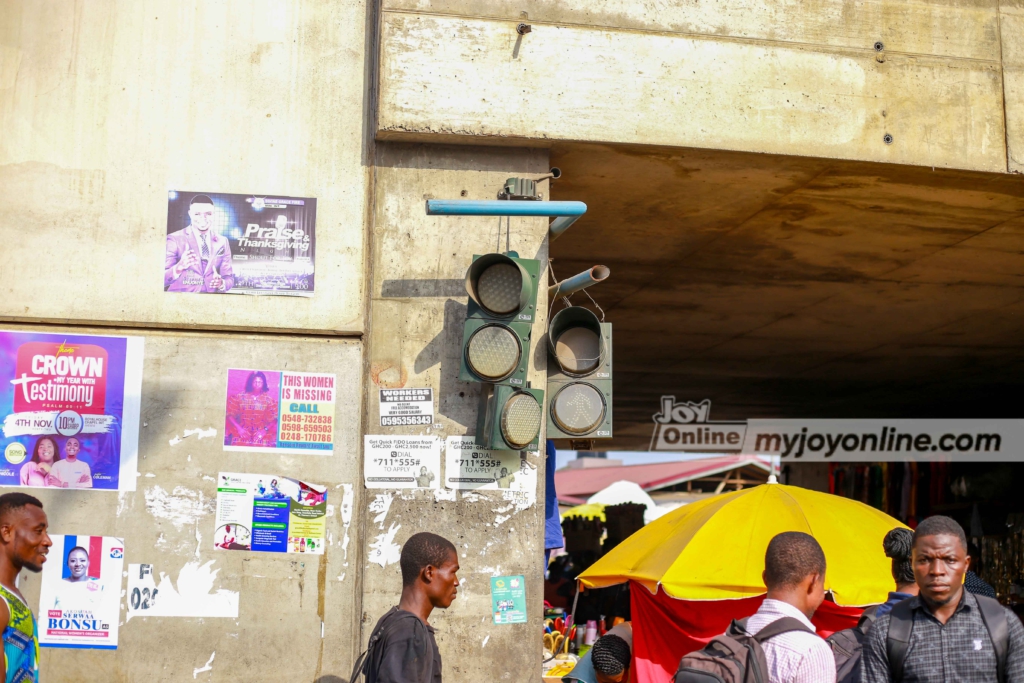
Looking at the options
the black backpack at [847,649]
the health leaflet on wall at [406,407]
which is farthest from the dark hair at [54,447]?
the black backpack at [847,649]

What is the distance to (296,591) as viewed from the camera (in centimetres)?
534

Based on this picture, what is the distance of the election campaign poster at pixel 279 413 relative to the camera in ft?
17.9

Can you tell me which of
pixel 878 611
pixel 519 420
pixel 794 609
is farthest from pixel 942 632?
pixel 519 420

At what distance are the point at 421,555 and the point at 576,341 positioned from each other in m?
1.99

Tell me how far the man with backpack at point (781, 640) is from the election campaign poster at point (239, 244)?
312 centimetres

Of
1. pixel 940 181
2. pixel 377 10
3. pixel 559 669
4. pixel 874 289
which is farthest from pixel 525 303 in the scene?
pixel 874 289

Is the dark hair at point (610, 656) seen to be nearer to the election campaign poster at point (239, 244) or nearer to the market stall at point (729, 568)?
the market stall at point (729, 568)

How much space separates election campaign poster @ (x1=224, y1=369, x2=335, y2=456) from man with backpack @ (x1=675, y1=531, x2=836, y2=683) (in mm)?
2677

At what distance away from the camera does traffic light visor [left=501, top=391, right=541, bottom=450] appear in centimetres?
536

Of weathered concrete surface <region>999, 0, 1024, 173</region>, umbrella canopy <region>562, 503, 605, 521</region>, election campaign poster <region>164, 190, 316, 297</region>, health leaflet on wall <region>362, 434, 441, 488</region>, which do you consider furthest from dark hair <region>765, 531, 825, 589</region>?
umbrella canopy <region>562, 503, 605, 521</region>

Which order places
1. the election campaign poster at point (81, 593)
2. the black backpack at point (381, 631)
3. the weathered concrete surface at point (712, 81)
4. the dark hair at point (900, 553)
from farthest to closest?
1. the weathered concrete surface at point (712, 81)
2. the election campaign poster at point (81, 593)
3. the dark hair at point (900, 553)
4. the black backpack at point (381, 631)

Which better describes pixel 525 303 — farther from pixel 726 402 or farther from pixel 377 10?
pixel 726 402

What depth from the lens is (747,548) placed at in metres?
6.25

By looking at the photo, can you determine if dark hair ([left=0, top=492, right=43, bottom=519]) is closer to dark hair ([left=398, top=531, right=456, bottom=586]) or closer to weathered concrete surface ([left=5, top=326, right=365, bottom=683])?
weathered concrete surface ([left=5, top=326, right=365, bottom=683])
